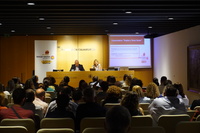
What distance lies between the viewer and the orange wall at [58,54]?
1558 cm

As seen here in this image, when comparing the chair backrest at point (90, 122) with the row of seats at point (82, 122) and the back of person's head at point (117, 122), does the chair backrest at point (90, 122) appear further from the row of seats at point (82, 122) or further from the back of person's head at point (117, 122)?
the back of person's head at point (117, 122)

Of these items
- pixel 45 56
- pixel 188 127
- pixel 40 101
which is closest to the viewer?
pixel 188 127

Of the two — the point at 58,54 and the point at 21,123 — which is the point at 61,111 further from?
the point at 58,54

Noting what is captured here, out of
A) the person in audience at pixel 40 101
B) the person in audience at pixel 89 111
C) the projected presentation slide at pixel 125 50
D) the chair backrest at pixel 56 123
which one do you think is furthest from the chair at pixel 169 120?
the projected presentation slide at pixel 125 50

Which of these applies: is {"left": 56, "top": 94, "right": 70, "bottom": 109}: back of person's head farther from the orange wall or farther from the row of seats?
the orange wall

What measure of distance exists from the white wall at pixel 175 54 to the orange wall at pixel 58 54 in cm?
168

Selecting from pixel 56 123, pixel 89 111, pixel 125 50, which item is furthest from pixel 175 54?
pixel 56 123

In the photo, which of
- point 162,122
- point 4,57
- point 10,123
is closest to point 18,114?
point 10,123

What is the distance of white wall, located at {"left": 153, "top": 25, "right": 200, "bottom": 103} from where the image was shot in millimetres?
10766

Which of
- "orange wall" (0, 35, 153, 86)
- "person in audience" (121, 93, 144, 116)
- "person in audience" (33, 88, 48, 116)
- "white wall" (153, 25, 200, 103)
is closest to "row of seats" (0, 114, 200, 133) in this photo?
"person in audience" (121, 93, 144, 116)

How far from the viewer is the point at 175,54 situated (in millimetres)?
12438

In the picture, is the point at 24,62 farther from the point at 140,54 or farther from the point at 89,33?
the point at 140,54

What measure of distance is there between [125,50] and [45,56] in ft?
13.7

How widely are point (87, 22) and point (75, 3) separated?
138 inches
